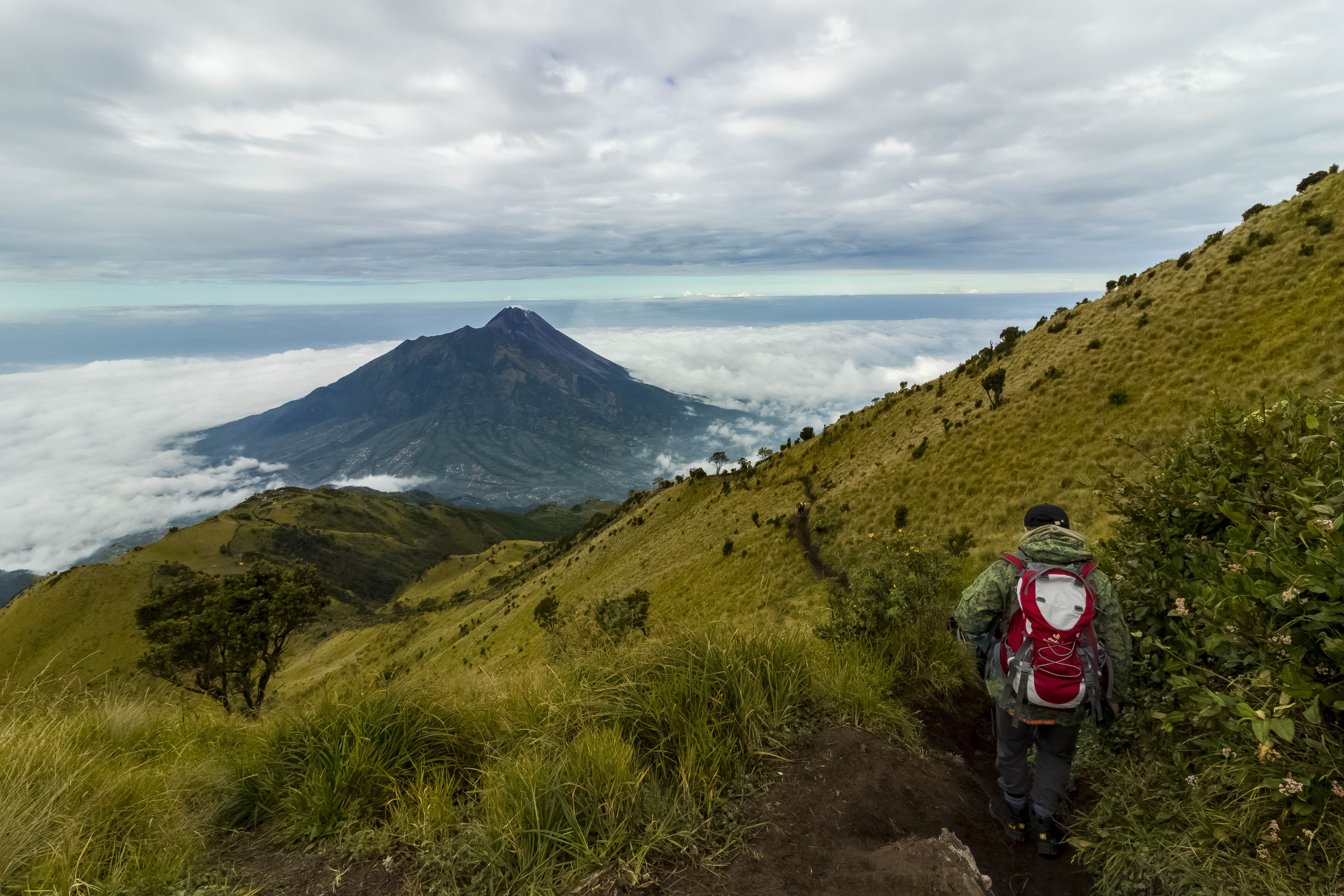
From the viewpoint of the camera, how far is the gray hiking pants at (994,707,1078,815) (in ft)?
14.2

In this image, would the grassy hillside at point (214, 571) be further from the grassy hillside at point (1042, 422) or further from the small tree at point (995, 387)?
the small tree at point (995, 387)

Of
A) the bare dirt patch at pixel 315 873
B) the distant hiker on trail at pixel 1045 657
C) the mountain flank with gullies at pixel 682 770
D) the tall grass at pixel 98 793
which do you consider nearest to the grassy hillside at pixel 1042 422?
the mountain flank with gullies at pixel 682 770

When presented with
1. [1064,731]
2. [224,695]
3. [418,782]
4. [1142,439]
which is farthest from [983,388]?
[224,695]

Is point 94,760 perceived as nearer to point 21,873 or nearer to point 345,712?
point 21,873

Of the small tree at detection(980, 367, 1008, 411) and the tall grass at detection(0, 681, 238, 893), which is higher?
the small tree at detection(980, 367, 1008, 411)

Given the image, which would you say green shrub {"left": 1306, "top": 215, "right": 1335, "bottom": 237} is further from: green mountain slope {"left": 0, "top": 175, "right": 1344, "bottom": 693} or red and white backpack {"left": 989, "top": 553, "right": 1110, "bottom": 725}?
red and white backpack {"left": 989, "top": 553, "right": 1110, "bottom": 725}

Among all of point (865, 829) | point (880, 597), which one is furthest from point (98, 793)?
point (880, 597)

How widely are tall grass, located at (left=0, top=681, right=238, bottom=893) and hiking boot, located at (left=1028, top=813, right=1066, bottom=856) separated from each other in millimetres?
5907

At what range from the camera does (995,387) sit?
3653cm

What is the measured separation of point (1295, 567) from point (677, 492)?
62.9m

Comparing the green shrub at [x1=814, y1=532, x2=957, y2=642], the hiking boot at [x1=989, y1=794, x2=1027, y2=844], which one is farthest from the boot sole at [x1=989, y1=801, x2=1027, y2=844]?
the green shrub at [x1=814, y1=532, x2=957, y2=642]

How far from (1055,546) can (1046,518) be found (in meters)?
0.47

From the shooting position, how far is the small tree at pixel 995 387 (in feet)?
116

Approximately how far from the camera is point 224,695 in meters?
32.4
